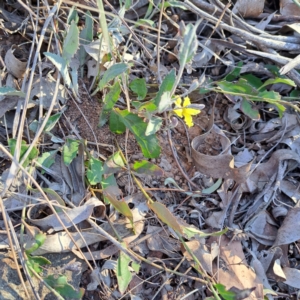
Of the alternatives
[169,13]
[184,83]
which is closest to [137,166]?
[184,83]

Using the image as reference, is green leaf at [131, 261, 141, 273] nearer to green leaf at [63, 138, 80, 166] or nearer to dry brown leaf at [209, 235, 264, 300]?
dry brown leaf at [209, 235, 264, 300]

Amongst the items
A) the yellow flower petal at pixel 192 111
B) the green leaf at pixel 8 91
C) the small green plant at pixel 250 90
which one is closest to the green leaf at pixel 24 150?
the green leaf at pixel 8 91

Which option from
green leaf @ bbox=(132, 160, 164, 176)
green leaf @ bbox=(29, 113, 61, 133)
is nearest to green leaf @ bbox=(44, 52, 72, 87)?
green leaf @ bbox=(29, 113, 61, 133)

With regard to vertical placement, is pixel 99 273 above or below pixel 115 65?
below

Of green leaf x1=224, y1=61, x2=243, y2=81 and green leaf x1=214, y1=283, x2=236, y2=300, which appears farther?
green leaf x1=224, y1=61, x2=243, y2=81

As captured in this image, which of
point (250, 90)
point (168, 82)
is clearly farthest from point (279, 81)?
point (168, 82)

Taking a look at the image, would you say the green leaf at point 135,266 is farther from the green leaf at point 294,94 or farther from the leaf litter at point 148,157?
the green leaf at point 294,94

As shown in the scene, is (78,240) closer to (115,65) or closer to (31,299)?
(31,299)
